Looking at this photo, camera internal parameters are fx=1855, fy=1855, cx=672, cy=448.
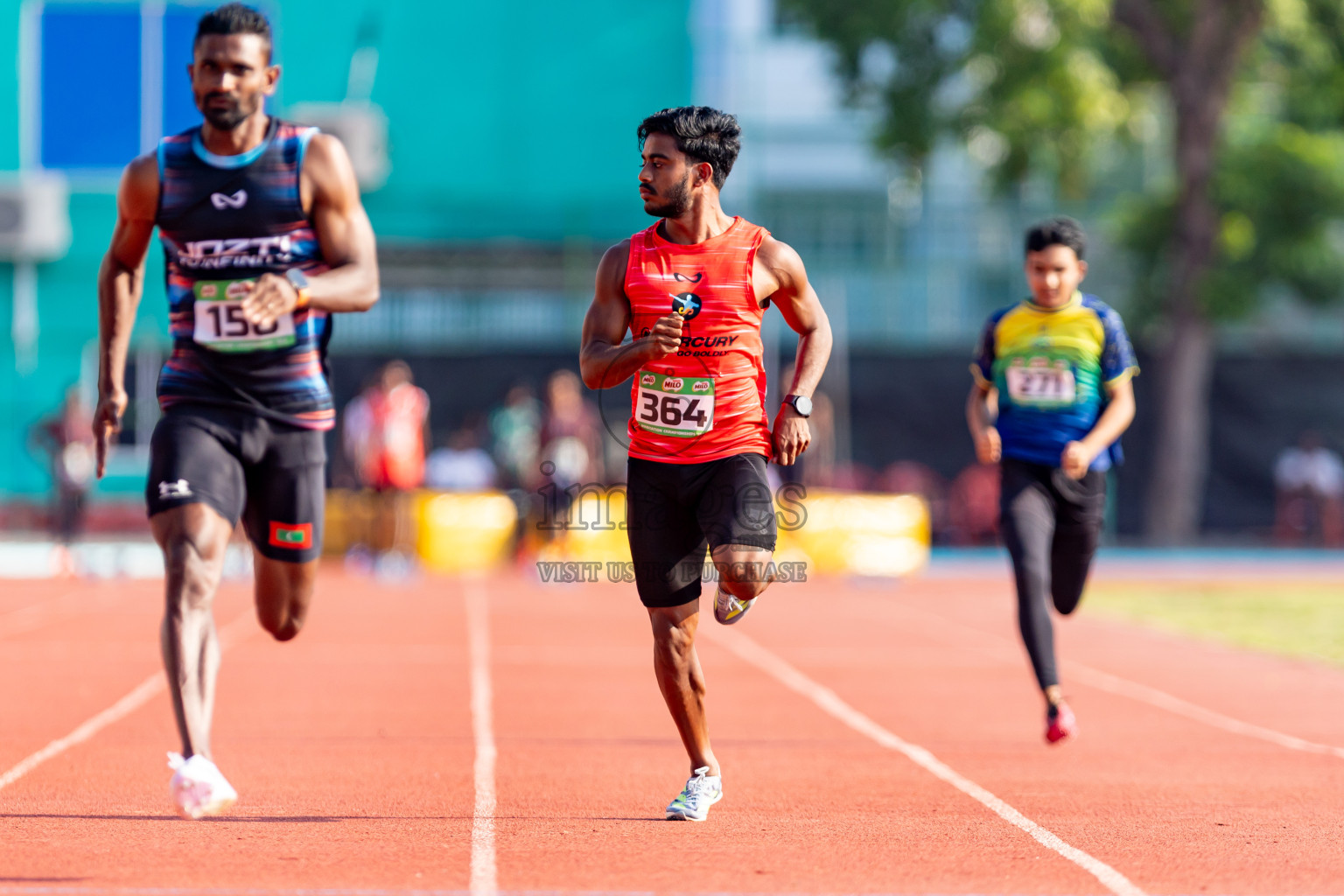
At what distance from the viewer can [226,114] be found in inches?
219

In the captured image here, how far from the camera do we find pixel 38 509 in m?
24.2

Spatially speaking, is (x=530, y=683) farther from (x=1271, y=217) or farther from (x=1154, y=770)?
(x=1271, y=217)

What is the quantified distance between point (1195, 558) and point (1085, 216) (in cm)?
1031

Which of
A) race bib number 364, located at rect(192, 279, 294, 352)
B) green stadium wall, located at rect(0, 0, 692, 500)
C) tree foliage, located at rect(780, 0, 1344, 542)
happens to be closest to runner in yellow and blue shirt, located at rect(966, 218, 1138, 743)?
race bib number 364, located at rect(192, 279, 294, 352)

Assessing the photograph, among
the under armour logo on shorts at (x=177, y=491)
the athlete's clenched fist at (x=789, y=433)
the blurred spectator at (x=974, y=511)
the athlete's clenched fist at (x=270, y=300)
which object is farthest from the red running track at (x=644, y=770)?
the blurred spectator at (x=974, y=511)

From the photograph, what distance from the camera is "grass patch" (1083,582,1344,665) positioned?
13.6 m

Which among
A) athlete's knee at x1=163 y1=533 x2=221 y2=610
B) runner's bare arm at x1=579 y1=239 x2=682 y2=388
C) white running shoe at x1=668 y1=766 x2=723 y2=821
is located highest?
runner's bare arm at x1=579 y1=239 x2=682 y2=388

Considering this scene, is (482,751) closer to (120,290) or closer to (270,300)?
(120,290)

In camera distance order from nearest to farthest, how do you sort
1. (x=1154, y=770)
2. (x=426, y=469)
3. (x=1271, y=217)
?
1. (x=1154, y=770)
2. (x=426, y=469)
3. (x=1271, y=217)

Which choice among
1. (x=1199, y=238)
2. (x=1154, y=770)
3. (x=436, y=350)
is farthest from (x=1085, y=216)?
(x=1154, y=770)

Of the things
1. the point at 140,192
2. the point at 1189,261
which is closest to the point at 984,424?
the point at 140,192

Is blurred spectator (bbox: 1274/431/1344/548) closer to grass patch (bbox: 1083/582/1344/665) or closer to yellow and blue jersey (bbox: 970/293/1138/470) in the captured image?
grass patch (bbox: 1083/582/1344/665)

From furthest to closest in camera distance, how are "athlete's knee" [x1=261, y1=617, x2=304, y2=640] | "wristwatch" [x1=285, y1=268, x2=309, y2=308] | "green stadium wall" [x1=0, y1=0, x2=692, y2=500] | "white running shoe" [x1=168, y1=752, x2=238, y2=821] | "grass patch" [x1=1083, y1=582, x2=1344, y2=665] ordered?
"green stadium wall" [x1=0, y1=0, x2=692, y2=500] → "grass patch" [x1=1083, y1=582, x2=1344, y2=665] → "athlete's knee" [x1=261, y1=617, x2=304, y2=640] → "wristwatch" [x1=285, y1=268, x2=309, y2=308] → "white running shoe" [x1=168, y1=752, x2=238, y2=821]

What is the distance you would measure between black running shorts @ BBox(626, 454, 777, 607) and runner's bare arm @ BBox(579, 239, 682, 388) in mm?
366
